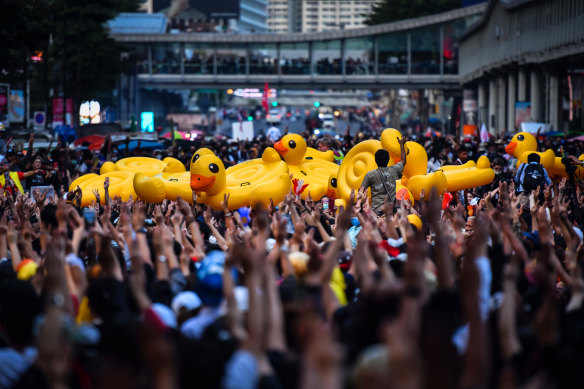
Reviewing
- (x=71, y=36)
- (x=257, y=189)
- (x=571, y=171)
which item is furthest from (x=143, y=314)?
(x=71, y=36)

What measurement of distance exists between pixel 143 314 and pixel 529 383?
82.9 inches

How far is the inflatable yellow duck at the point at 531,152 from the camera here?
1647 cm

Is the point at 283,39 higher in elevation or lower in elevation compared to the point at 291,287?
higher

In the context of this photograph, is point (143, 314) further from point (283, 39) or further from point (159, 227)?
point (283, 39)

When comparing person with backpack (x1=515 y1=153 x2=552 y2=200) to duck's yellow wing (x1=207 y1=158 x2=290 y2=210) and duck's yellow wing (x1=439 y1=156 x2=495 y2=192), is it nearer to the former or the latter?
duck's yellow wing (x1=439 y1=156 x2=495 y2=192)

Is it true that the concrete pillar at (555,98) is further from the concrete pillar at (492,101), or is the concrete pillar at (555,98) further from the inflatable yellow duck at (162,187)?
the inflatable yellow duck at (162,187)

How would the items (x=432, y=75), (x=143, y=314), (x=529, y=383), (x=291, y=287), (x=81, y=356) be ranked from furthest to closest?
(x=432, y=75) < (x=291, y=287) < (x=143, y=314) < (x=81, y=356) < (x=529, y=383)

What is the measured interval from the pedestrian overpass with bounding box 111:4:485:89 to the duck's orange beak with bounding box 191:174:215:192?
51.0 meters

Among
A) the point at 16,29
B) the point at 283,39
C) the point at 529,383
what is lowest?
the point at 529,383

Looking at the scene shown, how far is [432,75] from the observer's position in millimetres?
64438

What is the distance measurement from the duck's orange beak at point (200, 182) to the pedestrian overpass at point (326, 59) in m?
51.0

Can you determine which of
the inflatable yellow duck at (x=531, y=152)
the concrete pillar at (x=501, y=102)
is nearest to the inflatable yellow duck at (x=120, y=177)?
the inflatable yellow duck at (x=531, y=152)

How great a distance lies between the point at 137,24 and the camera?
278 ft

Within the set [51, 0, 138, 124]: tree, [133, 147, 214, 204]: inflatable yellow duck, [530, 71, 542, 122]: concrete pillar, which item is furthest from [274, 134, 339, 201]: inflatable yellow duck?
[51, 0, 138, 124]: tree
